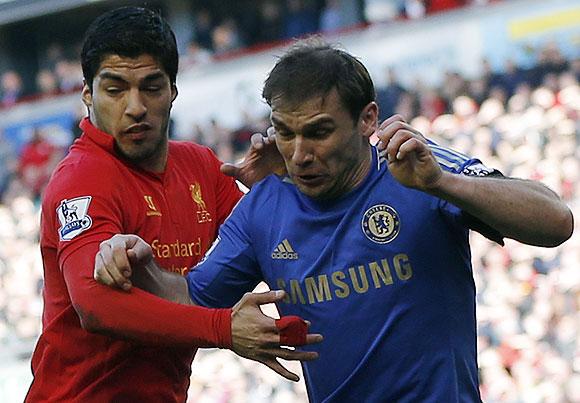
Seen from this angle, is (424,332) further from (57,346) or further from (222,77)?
(222,77)

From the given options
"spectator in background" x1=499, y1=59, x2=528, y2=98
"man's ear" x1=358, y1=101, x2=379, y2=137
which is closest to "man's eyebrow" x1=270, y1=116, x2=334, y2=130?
"man's ear" x1=358, y1=101, x2=379, y2=137

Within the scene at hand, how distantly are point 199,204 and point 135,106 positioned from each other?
0.58m

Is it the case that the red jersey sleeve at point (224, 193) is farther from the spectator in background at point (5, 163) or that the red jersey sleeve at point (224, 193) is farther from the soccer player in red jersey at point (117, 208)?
the spectator in background at point (5, 163)

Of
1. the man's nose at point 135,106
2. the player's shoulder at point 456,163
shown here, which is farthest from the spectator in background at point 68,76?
the player's shoulder at point 456,163

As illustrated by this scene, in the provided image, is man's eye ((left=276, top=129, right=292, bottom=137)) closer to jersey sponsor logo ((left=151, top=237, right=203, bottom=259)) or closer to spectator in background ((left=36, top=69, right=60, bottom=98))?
jersey sponsor logo ((left=151, top=237, right=203, bottom=259))

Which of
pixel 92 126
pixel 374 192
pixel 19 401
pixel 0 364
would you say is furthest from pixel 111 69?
pixel 0 364

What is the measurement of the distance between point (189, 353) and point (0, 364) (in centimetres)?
1035

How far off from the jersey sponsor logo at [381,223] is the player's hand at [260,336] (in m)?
0.35

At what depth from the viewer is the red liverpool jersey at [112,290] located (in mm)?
4035

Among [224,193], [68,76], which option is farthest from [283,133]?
[68,76]

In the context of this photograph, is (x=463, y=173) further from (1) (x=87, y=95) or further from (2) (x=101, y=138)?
(1) (x=87, y=95)

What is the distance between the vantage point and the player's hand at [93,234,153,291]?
12.8ft

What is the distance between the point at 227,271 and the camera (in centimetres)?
422

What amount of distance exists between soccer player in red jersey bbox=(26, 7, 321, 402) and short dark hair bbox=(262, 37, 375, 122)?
0.58 meters
